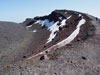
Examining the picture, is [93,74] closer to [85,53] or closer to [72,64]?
[72,64]

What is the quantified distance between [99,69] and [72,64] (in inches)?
91.7

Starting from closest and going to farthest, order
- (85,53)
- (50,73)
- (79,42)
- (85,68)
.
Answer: (50,73), (85,68), (85,53), (79,42)

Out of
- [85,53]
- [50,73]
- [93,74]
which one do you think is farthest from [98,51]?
[50,73]

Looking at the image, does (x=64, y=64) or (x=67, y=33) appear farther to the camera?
(x=67, y=33)

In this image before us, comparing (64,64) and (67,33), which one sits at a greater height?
(64,64)

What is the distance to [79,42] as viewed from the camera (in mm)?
23094

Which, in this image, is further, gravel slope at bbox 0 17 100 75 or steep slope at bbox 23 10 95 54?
steep slope at bbox 23 10 95 54

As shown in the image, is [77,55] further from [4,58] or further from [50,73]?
[4,58]

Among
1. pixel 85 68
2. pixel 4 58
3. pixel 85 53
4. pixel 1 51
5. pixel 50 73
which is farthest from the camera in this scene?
pixel 1 51

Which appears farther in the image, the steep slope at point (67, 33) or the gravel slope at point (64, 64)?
the steep slope at point (67, 33)

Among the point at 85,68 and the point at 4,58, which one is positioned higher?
the point at 85,68

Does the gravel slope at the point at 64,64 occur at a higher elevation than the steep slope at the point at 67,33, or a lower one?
higher

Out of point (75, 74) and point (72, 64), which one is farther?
point (72, 64)

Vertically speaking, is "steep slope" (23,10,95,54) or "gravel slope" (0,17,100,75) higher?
"gravel slope" (0,17,100,75)
